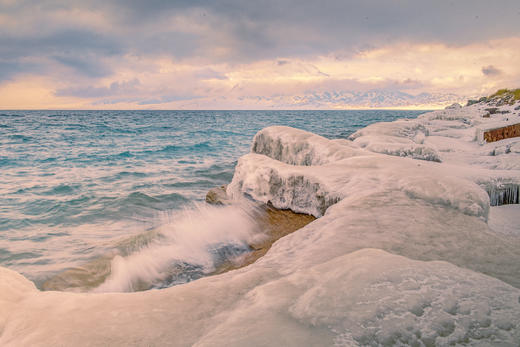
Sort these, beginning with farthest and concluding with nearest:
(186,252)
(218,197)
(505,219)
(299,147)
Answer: (299,147)
(218,197)
(186,252)
(505,219)

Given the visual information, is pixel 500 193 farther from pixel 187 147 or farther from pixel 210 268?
pixel 187 147

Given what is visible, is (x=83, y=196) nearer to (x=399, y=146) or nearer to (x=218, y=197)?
(x=218, y=197)

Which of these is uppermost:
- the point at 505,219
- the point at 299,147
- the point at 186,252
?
the point at 299,147

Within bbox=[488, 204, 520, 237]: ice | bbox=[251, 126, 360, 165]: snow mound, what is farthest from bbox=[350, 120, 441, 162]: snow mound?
bbox=[488, 204, 520, 237]: ice

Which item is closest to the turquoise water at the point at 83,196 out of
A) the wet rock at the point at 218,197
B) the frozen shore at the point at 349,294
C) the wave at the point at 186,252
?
the wave at the point at 186,252

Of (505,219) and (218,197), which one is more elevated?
(505,219)

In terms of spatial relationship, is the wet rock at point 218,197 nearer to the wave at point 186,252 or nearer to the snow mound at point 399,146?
the wave at point 186,252

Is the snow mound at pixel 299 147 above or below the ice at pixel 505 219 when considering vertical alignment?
above

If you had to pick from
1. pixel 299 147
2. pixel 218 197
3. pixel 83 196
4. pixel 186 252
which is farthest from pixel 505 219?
pixel 83 196

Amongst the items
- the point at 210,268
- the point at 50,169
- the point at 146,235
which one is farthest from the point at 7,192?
the point at 210,268

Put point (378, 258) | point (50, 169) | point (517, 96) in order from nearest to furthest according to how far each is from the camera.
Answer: point (378, 258), point (50, 169), point (517, 96)

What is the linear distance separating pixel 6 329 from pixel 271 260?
1748mm

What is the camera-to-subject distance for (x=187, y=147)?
59.1 feet

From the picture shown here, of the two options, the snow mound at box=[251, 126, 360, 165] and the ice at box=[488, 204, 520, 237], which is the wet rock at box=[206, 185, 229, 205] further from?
the ice at box=[488, 204, 520, 237]
